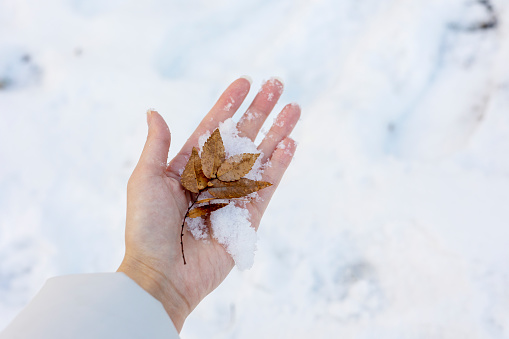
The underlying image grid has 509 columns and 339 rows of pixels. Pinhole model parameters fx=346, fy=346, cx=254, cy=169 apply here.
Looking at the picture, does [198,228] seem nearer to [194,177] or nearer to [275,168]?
[194,177]

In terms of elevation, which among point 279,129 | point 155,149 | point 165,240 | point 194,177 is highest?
point 279,129

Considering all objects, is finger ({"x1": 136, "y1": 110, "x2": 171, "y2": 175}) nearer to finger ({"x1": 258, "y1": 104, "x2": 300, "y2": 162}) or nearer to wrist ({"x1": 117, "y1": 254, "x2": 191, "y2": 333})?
wrist ({"x1": 117, "y1": 254, "x2": 191, "y2": 333})

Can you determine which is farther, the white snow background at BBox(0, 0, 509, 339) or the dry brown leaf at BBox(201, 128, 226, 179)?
the white snow background at BBox(0, 0, 509, 339)

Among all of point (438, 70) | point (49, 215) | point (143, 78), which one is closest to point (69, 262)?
point (49, 215)

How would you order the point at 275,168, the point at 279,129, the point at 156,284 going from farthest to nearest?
the point at 279,129 < the point at 275,168 < the point at 156,284

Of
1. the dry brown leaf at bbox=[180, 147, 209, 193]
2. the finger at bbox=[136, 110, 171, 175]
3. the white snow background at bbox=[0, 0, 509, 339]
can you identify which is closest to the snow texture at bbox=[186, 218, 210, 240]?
the dry brown leaf at bbox=[180, 147, 209, 193]

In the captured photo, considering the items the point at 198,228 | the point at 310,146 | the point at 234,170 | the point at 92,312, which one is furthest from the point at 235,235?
the point at 310,146

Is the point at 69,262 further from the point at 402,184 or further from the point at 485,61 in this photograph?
the point at 485,61
